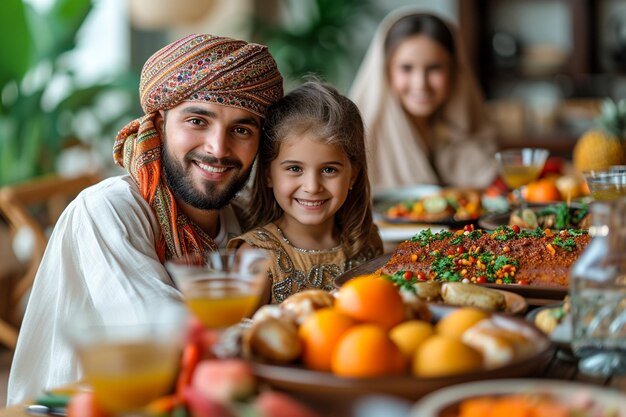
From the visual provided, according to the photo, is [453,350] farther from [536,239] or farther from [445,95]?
[445,95]

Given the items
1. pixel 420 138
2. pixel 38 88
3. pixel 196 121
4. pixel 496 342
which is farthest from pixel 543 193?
pixel 38 88

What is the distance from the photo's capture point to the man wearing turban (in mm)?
1992

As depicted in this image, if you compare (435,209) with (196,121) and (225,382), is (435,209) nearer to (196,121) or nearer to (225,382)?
(196,121)

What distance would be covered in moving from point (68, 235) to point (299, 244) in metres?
0.64

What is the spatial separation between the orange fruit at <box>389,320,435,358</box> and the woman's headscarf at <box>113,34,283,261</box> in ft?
3.01

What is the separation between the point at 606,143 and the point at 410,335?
2.89 m

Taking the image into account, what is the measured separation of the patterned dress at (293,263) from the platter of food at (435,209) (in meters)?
0.58

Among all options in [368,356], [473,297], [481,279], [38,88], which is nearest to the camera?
[368,356]

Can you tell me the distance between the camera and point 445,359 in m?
1.17

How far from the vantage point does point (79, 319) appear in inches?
41.9

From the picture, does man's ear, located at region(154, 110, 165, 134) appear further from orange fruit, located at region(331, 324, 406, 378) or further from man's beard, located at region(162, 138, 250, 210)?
orange fruit, located at region(331, 324, 406, 378)

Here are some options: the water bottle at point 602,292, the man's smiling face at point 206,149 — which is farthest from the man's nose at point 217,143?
the water bottle at point 602,292

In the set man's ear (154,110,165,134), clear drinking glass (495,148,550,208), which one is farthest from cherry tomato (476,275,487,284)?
clear drinking glass (495,148,550,208)

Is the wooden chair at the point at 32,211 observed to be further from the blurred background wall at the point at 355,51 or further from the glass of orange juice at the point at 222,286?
the glass of orange juice at the point at 222,286
